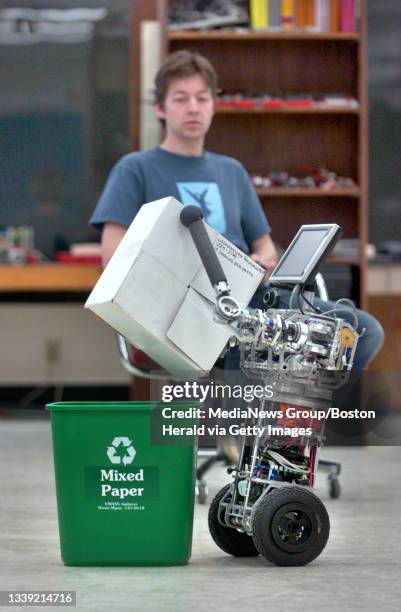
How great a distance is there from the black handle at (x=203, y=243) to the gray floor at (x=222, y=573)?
0.61 m

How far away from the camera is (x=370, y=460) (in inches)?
188

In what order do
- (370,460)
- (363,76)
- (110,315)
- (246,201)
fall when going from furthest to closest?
(363,76)
(370,460)
(246,201)
(110,315)

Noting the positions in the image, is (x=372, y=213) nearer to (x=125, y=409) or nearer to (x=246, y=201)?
(x=246, y=201)

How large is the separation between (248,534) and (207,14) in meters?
3.27

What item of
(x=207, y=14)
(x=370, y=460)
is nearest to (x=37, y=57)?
(x=207, y=14)

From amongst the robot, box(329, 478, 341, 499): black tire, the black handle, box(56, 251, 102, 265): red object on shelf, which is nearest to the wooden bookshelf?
box(56, 251, 102, 265): red object on shelf

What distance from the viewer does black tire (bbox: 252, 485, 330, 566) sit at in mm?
2545

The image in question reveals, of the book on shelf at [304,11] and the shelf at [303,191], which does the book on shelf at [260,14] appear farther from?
the shelf at [303,191]

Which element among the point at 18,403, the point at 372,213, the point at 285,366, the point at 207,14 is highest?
the point at 207,14

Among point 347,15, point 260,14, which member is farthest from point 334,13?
point 260,14

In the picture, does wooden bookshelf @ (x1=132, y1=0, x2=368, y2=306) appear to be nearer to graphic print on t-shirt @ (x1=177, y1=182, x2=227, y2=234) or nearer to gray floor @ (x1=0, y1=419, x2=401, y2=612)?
graphic print on t-shirt @ (x1=177, y1=182, x2=227, y2=234)

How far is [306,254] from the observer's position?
267 cm

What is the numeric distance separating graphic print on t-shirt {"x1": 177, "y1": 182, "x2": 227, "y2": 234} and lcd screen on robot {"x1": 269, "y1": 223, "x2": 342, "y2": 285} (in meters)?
0.86

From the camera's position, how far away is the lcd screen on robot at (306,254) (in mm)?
2611
